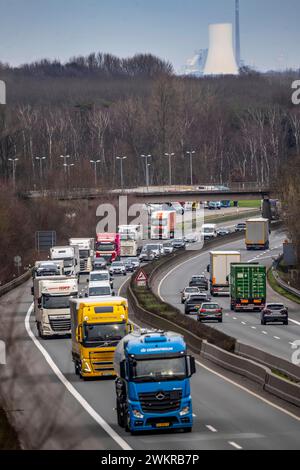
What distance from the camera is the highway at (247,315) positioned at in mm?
56094

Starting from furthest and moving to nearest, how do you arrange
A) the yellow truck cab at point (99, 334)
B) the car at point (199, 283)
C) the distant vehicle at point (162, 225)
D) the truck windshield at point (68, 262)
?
the distant vehicle at point (162, 225) → the truck windshield at point (68, 262) → the car at point (199, 283) → the yellow truck cab at point (99, 334)

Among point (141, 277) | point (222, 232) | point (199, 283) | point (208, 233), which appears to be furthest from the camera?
point (222, 232)

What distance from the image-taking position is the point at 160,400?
93.8ft

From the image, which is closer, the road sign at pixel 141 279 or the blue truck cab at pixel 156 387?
the blue truck cab at pixel 156 387

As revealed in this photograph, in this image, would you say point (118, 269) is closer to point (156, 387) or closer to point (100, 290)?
point (100, 290)

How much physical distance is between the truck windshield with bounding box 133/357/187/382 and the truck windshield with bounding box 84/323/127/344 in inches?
391

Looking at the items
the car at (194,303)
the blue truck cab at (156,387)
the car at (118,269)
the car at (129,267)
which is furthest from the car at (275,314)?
the car at (129,267)

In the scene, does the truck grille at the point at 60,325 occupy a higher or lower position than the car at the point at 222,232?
lower

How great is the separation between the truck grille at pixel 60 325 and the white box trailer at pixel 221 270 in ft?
108

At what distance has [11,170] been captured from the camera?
177 meters

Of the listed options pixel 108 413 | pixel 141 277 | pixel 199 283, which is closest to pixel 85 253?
pixel 199 283

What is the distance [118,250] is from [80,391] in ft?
290

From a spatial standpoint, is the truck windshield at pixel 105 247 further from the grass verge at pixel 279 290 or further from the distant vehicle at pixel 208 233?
the grass verge at pixel 279 290

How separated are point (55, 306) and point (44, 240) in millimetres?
63110
